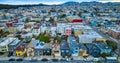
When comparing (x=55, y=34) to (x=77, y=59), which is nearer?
(x=77, y=59)

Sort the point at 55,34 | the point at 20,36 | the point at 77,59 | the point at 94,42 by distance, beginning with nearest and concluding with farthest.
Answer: the point at 77,59
the point at 94,42
the point at 20,36
the point at 55,34

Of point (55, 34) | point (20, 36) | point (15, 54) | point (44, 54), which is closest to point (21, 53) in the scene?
point (15, 54)

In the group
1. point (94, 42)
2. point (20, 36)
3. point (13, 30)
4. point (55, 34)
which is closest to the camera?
point (94, 42)

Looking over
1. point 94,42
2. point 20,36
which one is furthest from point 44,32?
point 94,42

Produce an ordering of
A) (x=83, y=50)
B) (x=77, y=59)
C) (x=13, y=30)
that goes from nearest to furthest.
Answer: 1. (x=77, y=59)
2. (x=83, y=50)
3. (x=13, y=30)

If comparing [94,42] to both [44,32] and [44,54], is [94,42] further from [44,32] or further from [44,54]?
[44,32]

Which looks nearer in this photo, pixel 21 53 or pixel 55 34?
pixel 21 53

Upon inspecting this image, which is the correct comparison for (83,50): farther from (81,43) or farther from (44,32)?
(44,32)


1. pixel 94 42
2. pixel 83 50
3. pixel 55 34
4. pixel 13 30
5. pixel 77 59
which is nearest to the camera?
pixel 77 59
